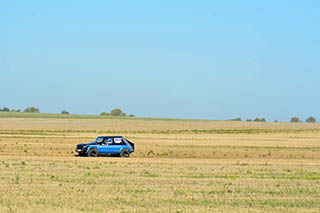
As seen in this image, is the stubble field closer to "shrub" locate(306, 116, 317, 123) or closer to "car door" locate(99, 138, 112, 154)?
"car door" locate(99, 138, 112, 154)

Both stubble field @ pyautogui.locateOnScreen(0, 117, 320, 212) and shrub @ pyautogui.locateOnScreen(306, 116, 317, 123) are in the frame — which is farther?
shrub @ pyautogui.locateOnScreen(306, 116, 317, 123)

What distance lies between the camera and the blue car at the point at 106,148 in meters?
36.1

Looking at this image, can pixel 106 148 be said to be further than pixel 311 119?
No

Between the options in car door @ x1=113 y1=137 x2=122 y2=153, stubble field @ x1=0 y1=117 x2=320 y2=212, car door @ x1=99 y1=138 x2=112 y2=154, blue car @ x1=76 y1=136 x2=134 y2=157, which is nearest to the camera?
stubble field @ x1=0 y1=117 x2=320 y2=212

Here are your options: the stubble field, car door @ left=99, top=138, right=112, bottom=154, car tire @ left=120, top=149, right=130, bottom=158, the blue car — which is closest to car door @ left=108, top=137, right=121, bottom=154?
the blue car

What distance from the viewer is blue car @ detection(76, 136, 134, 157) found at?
3609 centimetres

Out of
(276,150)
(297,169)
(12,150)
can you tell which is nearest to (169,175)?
(297,169)

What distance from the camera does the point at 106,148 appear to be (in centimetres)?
3634

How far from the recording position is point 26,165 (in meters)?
27.9

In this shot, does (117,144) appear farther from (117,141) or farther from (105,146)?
(105,146)

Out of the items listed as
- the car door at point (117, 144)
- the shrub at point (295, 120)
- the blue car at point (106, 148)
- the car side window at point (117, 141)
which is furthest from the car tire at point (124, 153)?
the shrub at point (295, 120)

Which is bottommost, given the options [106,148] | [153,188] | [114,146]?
[153,188]

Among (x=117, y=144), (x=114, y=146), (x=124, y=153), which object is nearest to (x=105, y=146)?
(x=114, y=146)

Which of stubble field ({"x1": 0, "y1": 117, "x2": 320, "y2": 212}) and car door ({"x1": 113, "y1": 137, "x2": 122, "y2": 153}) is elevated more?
car door ({"x1": 113, "y1": 137, "x2": 122, "y2": 153})
